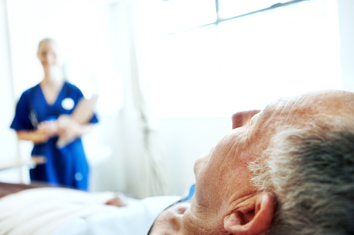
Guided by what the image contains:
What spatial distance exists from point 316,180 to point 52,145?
6.37 feet

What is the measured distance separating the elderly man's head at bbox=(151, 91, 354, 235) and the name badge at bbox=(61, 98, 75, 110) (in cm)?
168

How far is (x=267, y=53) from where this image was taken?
2.07 meters

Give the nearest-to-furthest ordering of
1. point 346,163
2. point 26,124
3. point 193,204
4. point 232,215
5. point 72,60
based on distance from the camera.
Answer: point 346,163 → point 232,215 → point 193,204 → point 26,124 → point 72,60

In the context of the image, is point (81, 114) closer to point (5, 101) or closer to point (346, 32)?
point (5, 101)

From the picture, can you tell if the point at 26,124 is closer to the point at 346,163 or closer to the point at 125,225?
the point at 125,225

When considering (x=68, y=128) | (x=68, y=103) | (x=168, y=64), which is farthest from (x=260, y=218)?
(x=168, y=64)

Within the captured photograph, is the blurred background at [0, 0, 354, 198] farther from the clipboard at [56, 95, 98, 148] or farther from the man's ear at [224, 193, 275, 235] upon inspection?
the man's ear at [224, 193, 275, 235]

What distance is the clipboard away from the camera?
192 centimetres

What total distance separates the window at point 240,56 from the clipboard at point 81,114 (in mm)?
715

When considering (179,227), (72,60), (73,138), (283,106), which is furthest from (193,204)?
A: (72,60)

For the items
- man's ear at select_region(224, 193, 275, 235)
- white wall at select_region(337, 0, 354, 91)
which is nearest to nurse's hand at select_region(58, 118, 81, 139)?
man's ear at select_region(224, 193, 275, 235)

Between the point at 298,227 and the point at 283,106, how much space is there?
0.25 m

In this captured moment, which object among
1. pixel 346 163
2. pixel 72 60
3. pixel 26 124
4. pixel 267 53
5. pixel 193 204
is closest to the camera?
pixel 346 163

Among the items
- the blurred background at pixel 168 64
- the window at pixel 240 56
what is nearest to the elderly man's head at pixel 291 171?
the blurred background at pixel 168 64
